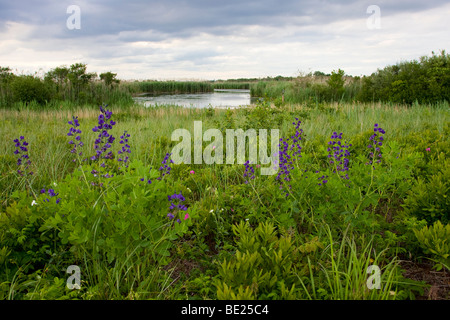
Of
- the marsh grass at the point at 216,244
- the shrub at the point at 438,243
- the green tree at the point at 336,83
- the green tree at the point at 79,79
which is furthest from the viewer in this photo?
the green tree at the point at 79,79

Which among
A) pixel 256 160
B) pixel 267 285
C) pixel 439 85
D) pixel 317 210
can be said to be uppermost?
pixel 439 85

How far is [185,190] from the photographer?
3.47 metres

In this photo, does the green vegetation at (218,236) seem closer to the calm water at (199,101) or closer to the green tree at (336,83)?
the calm water at (199,101)

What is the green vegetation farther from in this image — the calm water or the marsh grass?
the calm water

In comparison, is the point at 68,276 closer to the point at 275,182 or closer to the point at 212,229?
the point at 212,229

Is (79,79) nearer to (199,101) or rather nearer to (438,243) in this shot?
(199,101)

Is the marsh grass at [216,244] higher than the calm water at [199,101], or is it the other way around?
the calm water at [199,101]

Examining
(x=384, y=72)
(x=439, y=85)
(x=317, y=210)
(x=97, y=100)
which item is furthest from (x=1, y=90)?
(x=439, y=85)

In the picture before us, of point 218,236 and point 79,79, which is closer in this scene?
point 218,236

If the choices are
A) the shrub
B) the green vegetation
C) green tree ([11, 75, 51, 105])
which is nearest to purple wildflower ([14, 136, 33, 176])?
the green vegetation

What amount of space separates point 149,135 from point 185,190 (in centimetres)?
352

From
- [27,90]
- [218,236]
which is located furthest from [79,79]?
[218,236]

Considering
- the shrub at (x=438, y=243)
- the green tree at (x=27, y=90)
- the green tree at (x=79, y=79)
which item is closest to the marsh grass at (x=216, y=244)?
the shrub at (x=438, y=243)

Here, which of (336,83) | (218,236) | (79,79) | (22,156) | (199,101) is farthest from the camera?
(199,101)
